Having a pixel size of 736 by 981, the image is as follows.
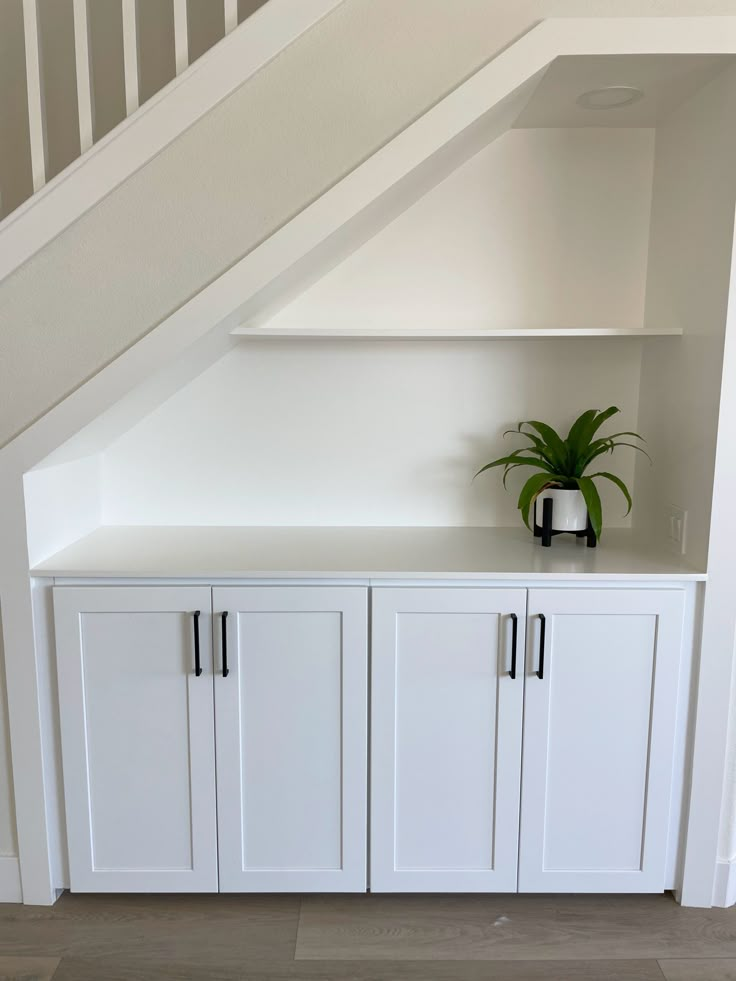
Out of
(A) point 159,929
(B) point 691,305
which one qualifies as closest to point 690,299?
(B) point 691,305

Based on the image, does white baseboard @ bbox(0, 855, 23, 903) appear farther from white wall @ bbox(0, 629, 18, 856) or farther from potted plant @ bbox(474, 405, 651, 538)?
potted plant @ bbox(474, 405, 651, 538)

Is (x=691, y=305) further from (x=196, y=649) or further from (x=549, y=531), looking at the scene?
(x=196, y=649)

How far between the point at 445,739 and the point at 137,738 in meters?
0.83

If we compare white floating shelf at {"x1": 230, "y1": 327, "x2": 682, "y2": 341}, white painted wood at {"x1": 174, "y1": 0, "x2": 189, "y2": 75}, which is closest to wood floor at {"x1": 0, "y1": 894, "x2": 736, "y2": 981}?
white floating shelf at {"x1": 230, "y1": 327, "x2": 682, "y2": 341}

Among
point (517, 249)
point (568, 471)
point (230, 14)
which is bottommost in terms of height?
point (568, 471)

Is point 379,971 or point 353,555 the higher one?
point 353,555

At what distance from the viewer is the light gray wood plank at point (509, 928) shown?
172 centimetres

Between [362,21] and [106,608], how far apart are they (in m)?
1.54

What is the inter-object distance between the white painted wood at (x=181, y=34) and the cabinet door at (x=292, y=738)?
4.12 feet

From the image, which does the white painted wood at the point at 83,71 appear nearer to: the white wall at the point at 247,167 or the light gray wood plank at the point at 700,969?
the white wall at the point at 247,167

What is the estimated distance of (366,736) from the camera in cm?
179

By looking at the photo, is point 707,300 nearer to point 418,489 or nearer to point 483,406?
point 483,406

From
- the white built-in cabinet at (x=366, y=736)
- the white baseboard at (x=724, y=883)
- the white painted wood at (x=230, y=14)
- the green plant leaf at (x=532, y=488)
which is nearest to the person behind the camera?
the white painted wood at (x=230, y=14)

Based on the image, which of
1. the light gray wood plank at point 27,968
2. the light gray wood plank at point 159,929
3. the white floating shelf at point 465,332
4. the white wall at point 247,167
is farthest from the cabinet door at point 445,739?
the white wall at point 247,167
